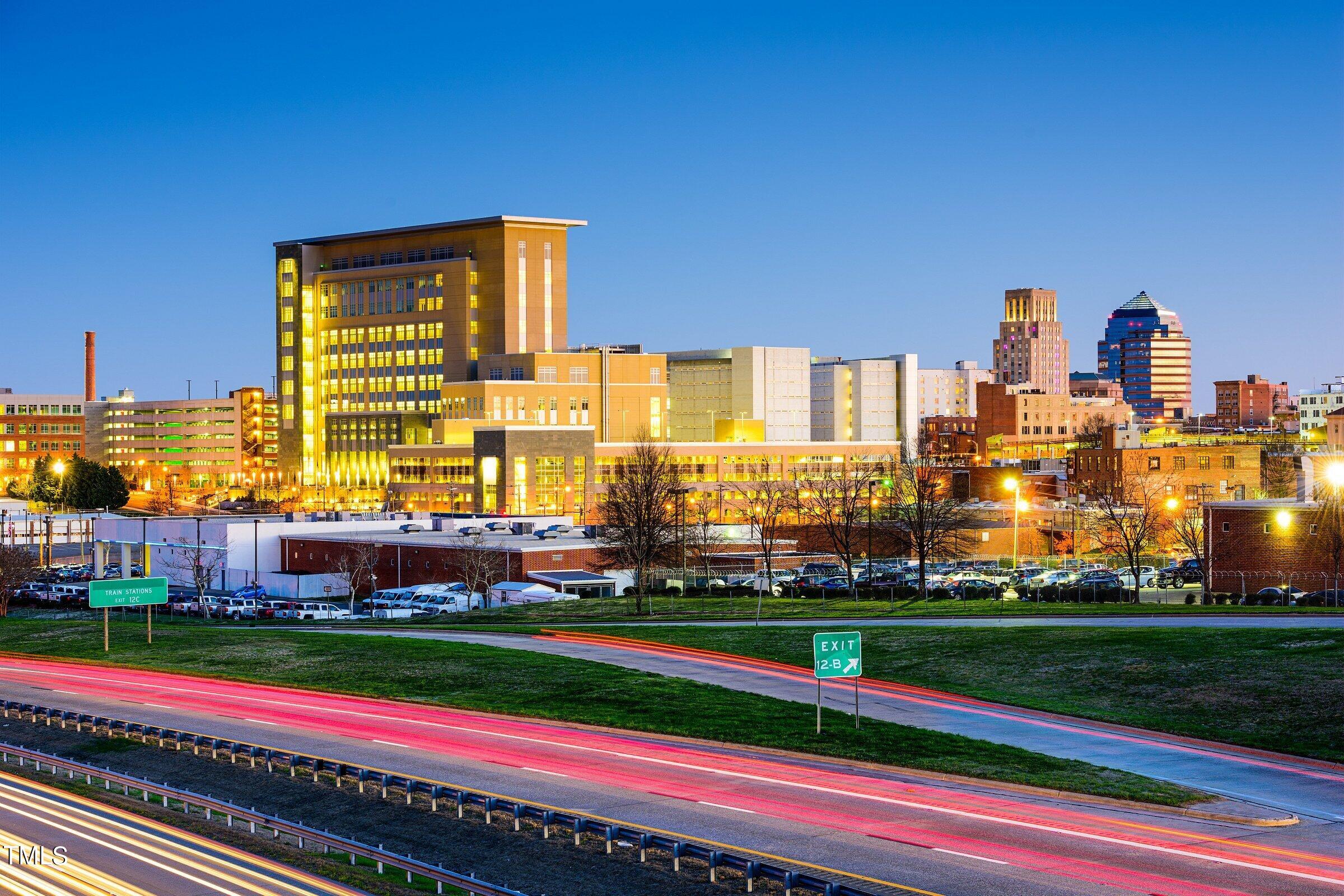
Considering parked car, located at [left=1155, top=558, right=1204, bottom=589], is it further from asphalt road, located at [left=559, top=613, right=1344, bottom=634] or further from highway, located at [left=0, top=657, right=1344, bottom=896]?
highway, located at [left=0, top=657, right=1344, bottom=896]

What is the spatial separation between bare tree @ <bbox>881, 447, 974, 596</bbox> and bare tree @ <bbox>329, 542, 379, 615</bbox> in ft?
114

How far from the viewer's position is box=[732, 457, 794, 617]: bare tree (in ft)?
296

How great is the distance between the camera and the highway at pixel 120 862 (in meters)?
23.4

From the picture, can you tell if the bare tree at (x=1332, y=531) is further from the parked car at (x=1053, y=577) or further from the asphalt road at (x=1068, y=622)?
the asphalt road at (x=1068, y=622)

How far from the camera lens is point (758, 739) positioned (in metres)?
34.3

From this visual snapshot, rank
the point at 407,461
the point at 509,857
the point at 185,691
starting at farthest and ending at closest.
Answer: the point at 407,461 → the point at 185,691 → the point at 509,857

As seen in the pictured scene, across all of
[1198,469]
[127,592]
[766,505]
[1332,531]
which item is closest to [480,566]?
[127,592]

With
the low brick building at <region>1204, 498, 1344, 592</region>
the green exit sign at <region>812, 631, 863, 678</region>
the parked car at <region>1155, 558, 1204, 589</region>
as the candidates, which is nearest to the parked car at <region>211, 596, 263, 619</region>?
the parked car at <region>1155, 558, 1204, 589</region>

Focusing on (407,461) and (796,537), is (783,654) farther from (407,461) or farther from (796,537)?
(407,461)

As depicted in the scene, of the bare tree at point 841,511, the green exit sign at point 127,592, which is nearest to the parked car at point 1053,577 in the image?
the bare tree at point 841,511

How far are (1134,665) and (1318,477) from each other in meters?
46.5

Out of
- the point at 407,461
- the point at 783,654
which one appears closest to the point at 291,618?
the point at 783,654

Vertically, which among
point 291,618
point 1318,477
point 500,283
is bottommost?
point 291,618

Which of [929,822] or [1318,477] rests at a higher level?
[1318,477]
